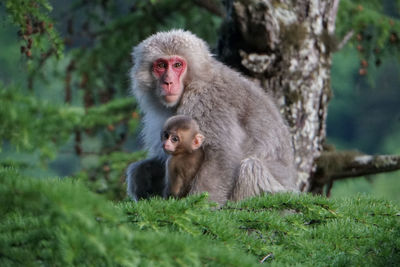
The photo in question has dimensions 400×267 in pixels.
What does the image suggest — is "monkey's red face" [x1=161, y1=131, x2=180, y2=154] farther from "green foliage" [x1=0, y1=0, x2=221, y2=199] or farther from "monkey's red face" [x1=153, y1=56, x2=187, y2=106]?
"green foliage" [x1=0, y1=0, x2=221, y2=199]

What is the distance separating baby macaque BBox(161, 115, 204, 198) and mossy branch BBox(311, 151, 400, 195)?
1.75 m

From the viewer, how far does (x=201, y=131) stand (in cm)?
466

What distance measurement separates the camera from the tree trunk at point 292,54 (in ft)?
17.9

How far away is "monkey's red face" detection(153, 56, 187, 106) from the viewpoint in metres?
4.80

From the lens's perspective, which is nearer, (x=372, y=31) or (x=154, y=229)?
(x=154, y=229)

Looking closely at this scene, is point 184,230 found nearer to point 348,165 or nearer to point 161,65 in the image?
point 161,65

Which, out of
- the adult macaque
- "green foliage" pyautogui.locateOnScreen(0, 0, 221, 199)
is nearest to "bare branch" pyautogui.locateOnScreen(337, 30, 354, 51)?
the adult macaque

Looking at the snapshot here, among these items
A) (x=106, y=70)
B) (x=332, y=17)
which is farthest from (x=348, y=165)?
(x=106, y=70)

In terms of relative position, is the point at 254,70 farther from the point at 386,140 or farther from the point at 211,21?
the point at 386,140

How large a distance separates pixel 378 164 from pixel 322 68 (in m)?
1.08

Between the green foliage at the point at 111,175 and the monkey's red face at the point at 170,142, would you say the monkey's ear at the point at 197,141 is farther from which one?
the green foliage at the point at 111,175

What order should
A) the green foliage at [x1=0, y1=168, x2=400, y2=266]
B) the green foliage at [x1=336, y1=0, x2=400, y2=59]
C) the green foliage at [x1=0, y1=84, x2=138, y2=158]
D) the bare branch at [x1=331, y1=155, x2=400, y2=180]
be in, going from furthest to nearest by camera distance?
the green foliage at [x1=336, y1=0, x2=400, y2=59]
the bare branch at [x1=331, y1=155, x2=400, y2=180]
the green foliage at [x1=0, y1=84, x2=138, y2=158]
the green foliage at [x1=0, y1=168, x2=400, y2=266]

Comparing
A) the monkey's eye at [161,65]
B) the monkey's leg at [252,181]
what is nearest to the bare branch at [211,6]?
the monkey's eye at [161,65]

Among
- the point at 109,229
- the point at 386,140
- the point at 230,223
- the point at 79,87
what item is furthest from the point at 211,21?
the point at 386,140
